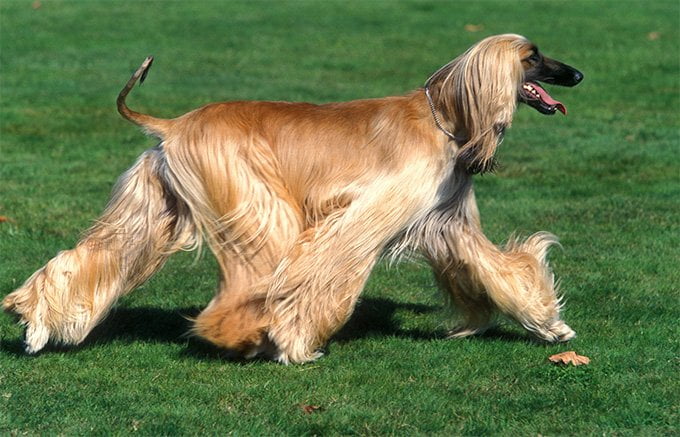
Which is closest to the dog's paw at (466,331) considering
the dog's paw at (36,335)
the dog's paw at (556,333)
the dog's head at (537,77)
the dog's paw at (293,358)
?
the dog's paw at (556,333)

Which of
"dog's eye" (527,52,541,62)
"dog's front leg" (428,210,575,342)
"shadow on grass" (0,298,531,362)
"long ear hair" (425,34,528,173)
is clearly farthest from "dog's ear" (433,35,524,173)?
"shadow on grass" (0,298,531,362)

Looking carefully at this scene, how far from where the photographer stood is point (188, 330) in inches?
271

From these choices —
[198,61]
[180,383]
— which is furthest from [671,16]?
[180,383]

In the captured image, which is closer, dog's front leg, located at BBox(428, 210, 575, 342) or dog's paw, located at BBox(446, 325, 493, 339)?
dog's front leg, located at BBox(428, 210, 575, 342)

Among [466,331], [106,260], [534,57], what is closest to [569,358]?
[466,331]

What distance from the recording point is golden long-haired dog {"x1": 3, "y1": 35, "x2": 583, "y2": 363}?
6.12 m

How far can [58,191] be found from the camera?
1046 cm

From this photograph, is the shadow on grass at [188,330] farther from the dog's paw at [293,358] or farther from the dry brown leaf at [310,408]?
the dry brown leaf at [310,408]

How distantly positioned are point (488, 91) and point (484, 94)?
0.02 m

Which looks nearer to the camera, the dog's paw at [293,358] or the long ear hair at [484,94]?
the long ear hair at [484,94]

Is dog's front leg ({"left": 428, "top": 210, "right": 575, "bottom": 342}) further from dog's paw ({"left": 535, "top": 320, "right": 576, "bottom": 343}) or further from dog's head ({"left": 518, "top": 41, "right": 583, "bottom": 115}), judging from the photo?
dog's head ({"left": 518, "top": 41, "right": 583, "bottom": 115})

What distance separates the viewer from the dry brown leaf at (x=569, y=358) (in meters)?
6.25

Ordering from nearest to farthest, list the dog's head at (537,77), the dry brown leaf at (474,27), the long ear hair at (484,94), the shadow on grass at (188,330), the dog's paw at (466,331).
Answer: the long ear hair at (484,94), the dog's head at (537,77), the shadow on grass at (188,330), the dog's paw at (466,331), the dry brown leaf at (474,27)

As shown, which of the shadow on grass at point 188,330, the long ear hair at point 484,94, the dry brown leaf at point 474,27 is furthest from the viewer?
the dry brown leaf at point 474,27
